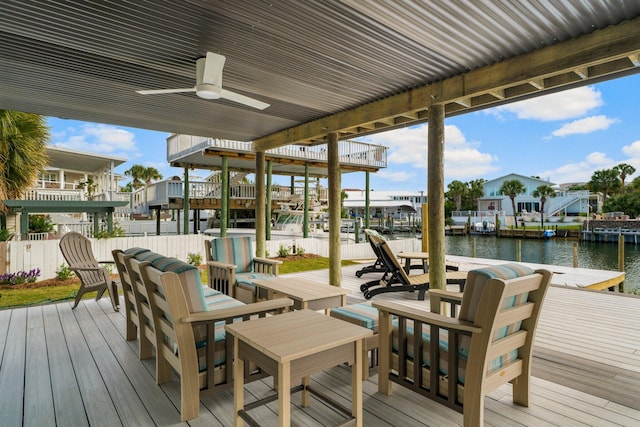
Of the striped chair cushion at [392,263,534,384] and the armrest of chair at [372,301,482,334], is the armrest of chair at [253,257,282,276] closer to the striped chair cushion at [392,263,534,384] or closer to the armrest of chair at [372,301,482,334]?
the armrest of chair at [372,301,482,334]

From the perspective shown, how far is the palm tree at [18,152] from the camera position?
6594 mm

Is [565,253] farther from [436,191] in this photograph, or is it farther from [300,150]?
[436,191]

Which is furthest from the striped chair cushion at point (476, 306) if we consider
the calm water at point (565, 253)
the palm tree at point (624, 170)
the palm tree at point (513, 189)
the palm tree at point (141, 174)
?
the palm tree at point (513, 189)

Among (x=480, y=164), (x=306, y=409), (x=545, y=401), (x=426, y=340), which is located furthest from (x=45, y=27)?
(x=480, y=164)

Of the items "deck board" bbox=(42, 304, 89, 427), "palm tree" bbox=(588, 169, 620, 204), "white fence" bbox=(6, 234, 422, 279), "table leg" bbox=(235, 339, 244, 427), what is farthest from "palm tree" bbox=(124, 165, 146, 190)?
"palm tree" bbox=(588, 169, 620, 204)

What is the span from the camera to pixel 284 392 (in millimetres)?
1628

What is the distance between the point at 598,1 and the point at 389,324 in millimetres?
2956

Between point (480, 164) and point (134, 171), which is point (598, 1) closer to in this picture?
point (134, 171)

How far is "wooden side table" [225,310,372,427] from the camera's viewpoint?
164 centimetres

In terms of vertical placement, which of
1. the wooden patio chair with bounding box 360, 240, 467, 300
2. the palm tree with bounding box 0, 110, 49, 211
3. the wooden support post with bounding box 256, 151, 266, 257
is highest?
the palm tree with bounding box 0, 110, 49, 211

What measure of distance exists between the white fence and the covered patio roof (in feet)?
10.4

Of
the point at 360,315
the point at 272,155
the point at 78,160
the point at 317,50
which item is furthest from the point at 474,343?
the point at 78,160

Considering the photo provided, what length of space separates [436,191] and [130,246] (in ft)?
23.2

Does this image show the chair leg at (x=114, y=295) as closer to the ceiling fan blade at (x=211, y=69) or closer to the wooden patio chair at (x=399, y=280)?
the ceiling fan blade at (x=211, y=69)
